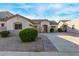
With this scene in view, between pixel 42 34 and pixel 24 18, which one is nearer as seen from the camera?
pixel 24 18

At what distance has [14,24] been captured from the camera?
1252 cm

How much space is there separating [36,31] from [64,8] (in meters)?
2.29

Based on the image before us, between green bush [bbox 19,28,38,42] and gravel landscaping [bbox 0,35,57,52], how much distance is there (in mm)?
317

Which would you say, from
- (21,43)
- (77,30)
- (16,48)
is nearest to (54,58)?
(16,48)

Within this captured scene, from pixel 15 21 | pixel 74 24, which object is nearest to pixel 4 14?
pixel 15 21

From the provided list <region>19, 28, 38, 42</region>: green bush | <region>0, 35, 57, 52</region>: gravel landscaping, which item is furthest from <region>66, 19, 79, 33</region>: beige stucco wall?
<region>19, 28, 38, 42</region>: green bush

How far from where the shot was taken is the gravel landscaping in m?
11.0

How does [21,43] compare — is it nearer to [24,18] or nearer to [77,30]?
[24,18]

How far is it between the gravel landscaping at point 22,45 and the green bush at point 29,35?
0.32 m

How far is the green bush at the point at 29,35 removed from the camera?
12.8m

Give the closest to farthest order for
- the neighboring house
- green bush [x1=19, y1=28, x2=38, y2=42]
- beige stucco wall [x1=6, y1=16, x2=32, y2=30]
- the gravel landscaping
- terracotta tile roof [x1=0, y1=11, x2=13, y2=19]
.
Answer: the gravel landscaping
terracotta tile roof [x1=0, y1=11, x2=13, y2=19]
the neighboring house
beige stucco wall [x1=6, y1=16, x2=32, y2=30]
green bush [x1=19, y1=28, x2=38, y2=42]

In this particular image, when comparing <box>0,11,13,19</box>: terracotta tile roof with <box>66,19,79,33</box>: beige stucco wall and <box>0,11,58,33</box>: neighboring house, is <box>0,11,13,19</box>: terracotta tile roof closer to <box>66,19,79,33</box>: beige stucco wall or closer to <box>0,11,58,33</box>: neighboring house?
<box>0,11,58,33</box>: neighboring house

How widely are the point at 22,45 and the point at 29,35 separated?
4.14 ft

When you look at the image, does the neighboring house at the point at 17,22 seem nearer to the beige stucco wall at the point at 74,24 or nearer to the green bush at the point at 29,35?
the green bush at the point at 29,35
